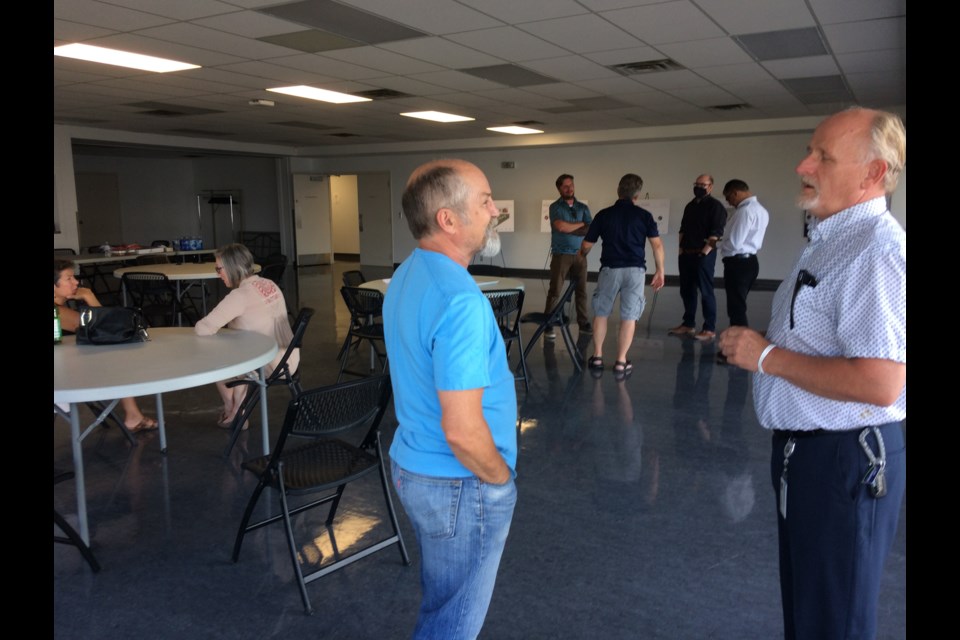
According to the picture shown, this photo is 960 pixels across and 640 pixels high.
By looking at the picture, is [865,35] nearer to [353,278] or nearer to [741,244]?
[741,244]

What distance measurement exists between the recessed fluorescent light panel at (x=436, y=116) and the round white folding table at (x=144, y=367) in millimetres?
7363

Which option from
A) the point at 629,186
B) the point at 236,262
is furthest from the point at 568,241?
the point at 236,262

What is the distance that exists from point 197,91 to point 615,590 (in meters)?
7.88

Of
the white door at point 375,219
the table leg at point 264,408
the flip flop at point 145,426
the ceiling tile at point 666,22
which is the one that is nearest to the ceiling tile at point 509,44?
the ceiling tile at point 666,22

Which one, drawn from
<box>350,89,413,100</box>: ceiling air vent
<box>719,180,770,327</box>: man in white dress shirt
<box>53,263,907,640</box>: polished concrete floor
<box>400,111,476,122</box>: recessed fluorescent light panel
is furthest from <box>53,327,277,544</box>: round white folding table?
<box>400,111,476,122</box>: recessed fluorescent light panel

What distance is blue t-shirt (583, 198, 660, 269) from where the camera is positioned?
18.7ft

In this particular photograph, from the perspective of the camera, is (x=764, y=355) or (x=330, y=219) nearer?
(x=764, y=355)

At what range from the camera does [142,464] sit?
12.6 ft

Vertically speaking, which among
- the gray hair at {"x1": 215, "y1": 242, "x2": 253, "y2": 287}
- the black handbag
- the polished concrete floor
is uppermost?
the gray hair at {"x1": 215, "y1": 242, "x2": 253, "y2": 287}

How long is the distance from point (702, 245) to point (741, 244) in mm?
795

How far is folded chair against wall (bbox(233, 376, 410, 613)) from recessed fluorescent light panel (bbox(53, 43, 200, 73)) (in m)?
Answer: 5.15

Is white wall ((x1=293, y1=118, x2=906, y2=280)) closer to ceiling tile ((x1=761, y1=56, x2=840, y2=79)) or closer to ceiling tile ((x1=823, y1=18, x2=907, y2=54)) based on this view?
ceiling tile ((x1=761, y1=56, x2=840, y2=79))

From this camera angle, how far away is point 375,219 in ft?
55.5
